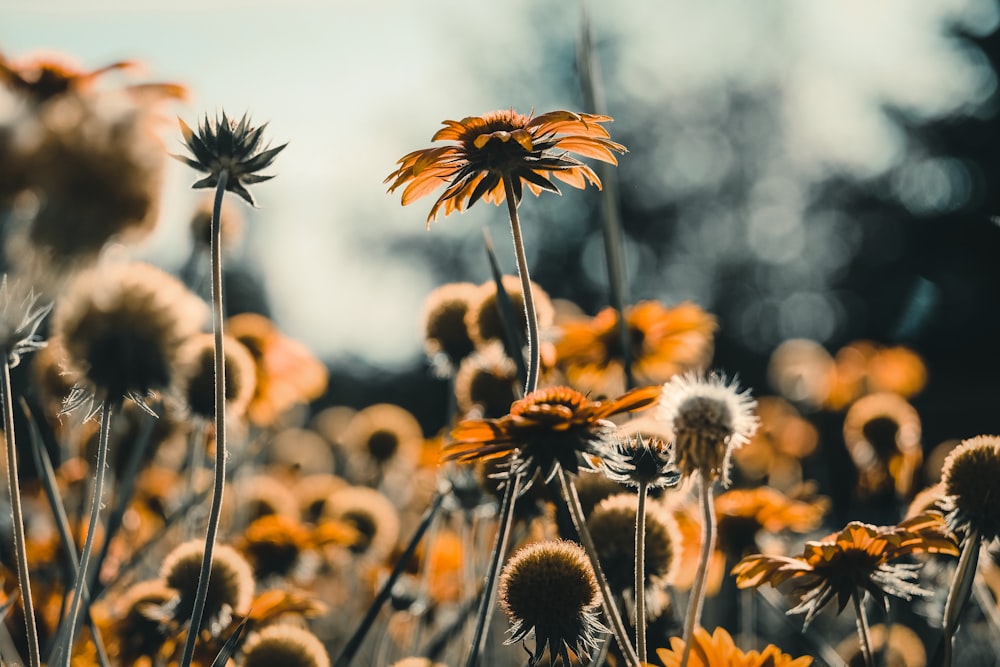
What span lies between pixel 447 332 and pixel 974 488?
1669mm

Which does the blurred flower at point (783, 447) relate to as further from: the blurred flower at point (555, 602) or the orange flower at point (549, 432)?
the orange flower at point (549, 432)

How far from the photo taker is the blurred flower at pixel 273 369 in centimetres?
315

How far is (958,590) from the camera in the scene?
1.26 m

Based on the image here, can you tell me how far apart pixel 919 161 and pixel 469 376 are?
2345 centimetres

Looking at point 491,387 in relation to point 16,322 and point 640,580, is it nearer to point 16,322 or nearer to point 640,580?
point 640,580

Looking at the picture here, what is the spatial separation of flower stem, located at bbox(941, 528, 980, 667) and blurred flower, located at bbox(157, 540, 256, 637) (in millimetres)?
1262

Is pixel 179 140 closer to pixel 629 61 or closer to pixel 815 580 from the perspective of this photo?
pixel 815 580

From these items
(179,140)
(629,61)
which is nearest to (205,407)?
(179,140)

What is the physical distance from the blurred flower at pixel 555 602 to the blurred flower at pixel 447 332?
1379 mm

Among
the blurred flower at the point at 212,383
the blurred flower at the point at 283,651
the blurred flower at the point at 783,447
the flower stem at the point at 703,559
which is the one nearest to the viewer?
the flower stem at the point at 703,559

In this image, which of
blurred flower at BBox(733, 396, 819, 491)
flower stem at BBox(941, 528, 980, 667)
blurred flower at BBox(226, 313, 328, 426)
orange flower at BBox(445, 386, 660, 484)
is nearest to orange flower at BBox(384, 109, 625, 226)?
orange flower at BBox(445, 386, 660, 484)

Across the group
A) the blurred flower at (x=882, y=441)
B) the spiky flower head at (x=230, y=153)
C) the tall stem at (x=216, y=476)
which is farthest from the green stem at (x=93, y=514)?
the blurred flower at (x=882, y=441)

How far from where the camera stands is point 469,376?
8.72ft

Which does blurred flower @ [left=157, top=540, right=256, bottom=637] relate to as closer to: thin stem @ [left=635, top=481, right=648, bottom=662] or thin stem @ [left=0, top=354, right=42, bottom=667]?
thin stem @ [left=0, top=354, right=42, bottom=667]
